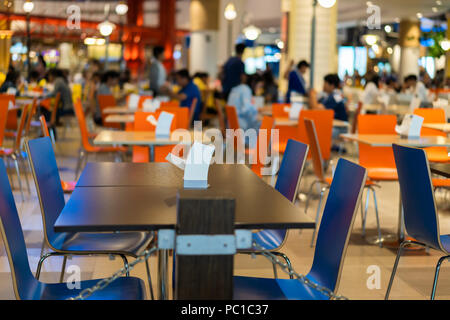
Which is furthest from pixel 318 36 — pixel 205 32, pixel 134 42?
pixel 134 42

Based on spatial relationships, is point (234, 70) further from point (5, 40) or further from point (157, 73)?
point (5, 40)

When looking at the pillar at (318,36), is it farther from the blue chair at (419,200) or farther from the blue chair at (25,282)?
the blue chair at (25,282)

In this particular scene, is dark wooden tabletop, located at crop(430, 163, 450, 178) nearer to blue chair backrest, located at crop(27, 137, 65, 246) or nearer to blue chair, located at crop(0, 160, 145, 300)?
blue chair, located at crop(0, 160, 145, 300)

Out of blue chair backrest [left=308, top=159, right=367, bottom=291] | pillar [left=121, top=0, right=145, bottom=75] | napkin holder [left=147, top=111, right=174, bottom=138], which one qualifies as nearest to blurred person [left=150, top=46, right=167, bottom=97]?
napkin holder [left=147, top=111, right=174, bottom=138]

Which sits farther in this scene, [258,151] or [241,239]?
[258,151]

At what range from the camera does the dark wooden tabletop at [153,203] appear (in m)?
1.90

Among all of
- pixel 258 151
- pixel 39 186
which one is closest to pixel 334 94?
pixel 258 151

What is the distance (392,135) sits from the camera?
16.8 ft

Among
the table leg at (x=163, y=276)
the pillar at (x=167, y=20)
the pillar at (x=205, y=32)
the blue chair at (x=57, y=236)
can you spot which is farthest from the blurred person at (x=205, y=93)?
the pillar at (x=167, y=20)

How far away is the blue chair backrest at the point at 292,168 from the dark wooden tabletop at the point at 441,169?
741 millimetres

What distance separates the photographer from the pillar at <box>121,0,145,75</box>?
103 feet

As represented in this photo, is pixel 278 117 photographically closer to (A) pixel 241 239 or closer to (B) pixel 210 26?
(A) pixel 241 239
